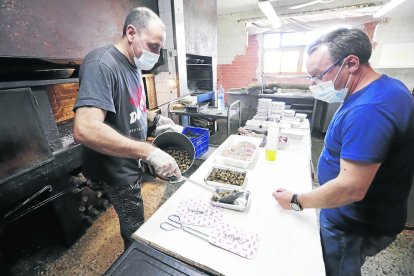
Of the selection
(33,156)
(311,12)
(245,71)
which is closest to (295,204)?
(33,156)

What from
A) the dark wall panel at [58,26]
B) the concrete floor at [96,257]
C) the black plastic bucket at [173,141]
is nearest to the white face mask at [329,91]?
the black plastic bucket at [173,141]

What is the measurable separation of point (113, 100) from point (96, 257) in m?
1.55

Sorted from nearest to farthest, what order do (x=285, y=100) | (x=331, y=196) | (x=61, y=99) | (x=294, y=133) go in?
(x=331, y=196) → (x=294, y=133) → (x=61, y=99) → (x=285, y=100)

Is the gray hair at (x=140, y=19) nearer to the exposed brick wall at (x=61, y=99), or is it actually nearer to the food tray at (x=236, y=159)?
the food tray at (x=236, y=159)

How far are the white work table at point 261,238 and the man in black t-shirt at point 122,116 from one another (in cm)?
28

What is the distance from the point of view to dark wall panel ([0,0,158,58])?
1.48 m

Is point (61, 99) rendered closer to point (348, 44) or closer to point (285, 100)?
point (348, 44)

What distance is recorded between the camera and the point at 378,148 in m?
0.77

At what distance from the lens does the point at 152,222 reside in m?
1.01

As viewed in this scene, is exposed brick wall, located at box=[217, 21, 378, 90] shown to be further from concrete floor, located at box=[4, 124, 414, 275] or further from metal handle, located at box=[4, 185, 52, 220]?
metal handle, located at box=[4, 185, 52, 220]

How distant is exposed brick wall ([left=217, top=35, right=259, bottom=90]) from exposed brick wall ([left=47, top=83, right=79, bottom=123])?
5678 mm

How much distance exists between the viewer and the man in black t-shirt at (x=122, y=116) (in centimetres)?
100

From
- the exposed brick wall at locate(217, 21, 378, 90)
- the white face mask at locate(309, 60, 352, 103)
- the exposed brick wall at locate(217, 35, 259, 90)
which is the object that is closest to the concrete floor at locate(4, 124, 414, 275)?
the white face mask at locate(309, 60, 352, 103)

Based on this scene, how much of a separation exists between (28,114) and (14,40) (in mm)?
570
